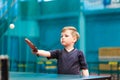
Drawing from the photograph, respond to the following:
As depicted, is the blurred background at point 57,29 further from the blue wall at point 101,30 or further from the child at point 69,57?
the child at point 69,57

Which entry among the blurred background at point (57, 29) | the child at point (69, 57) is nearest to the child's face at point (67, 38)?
the child at point (69, 57)

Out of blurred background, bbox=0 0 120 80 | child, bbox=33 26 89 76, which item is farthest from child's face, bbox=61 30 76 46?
blurred background, bbox=0 0 120 80

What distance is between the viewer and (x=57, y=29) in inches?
146

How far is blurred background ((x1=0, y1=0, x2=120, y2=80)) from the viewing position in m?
3.30

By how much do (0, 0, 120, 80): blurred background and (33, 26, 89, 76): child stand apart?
1.56 meters

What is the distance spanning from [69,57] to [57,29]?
80.3 inches

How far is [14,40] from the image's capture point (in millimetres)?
3990

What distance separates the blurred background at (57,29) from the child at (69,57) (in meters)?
1.56

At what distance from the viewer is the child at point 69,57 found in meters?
1.64

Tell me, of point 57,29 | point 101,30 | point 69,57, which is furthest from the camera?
point 57,29

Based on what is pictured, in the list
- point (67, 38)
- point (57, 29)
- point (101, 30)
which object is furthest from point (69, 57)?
point (57, 29)

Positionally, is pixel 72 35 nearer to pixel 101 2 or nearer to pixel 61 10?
pixel 101 2

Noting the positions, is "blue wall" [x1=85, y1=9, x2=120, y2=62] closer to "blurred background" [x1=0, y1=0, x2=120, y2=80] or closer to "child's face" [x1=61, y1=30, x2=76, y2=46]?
"blurred background" [x1=0, y1=0, x2=120, y2=80]

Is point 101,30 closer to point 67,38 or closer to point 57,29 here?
→ point 57,29
